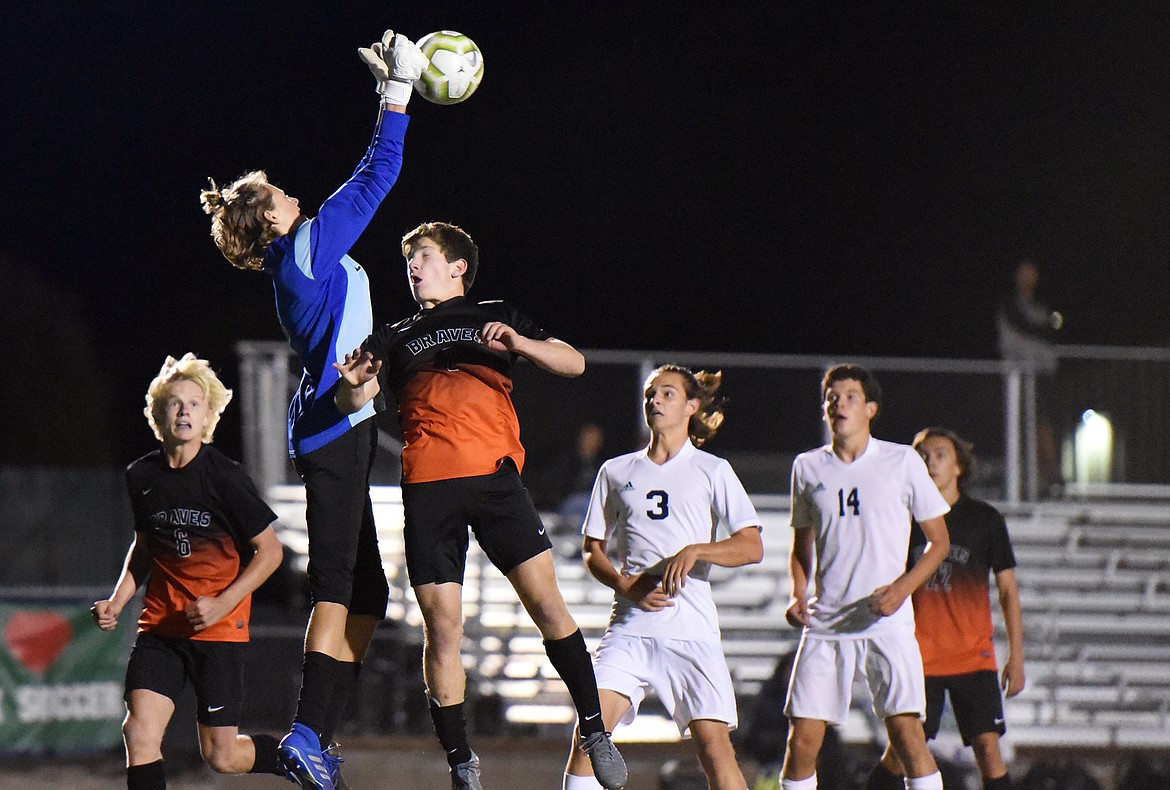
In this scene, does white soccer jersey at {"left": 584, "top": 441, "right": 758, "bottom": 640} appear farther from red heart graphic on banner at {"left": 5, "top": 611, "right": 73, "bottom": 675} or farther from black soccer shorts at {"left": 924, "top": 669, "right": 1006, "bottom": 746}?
red heart graphic on banner at {"left": 5, "top": 611, "right": 73, "bottom": 675}

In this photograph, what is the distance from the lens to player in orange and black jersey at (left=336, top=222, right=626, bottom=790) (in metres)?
5.11

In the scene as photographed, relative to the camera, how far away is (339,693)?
5242mm

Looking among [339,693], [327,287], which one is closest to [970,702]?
[339,693]

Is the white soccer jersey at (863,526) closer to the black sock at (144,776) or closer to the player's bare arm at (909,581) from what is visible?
the player's bare arm at (909,581)

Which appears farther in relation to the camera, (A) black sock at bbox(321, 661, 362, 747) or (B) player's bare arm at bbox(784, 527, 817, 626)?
(B) player's bare arm at bbox(784, 527, 817, 626)

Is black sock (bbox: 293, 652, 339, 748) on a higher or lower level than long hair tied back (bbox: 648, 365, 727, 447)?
lower

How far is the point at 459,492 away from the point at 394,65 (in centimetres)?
152

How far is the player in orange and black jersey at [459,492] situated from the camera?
5.11 m

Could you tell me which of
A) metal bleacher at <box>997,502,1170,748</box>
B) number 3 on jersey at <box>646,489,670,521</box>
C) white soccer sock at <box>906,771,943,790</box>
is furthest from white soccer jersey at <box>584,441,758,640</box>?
metal bleacher at <box>997,502,1170,748</box>

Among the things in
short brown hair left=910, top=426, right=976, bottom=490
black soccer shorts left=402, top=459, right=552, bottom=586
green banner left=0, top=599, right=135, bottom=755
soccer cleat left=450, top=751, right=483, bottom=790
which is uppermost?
short brown hair left=910, top=426, right=976, bottom=490

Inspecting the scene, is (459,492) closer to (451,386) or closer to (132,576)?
(451,386)

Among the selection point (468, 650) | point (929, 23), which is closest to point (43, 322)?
point (929, 23)

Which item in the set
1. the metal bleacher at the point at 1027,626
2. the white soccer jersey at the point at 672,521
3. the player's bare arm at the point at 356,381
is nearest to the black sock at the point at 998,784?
the white soccer jersey at the point at 672,521

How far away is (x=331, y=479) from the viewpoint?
201 inches
